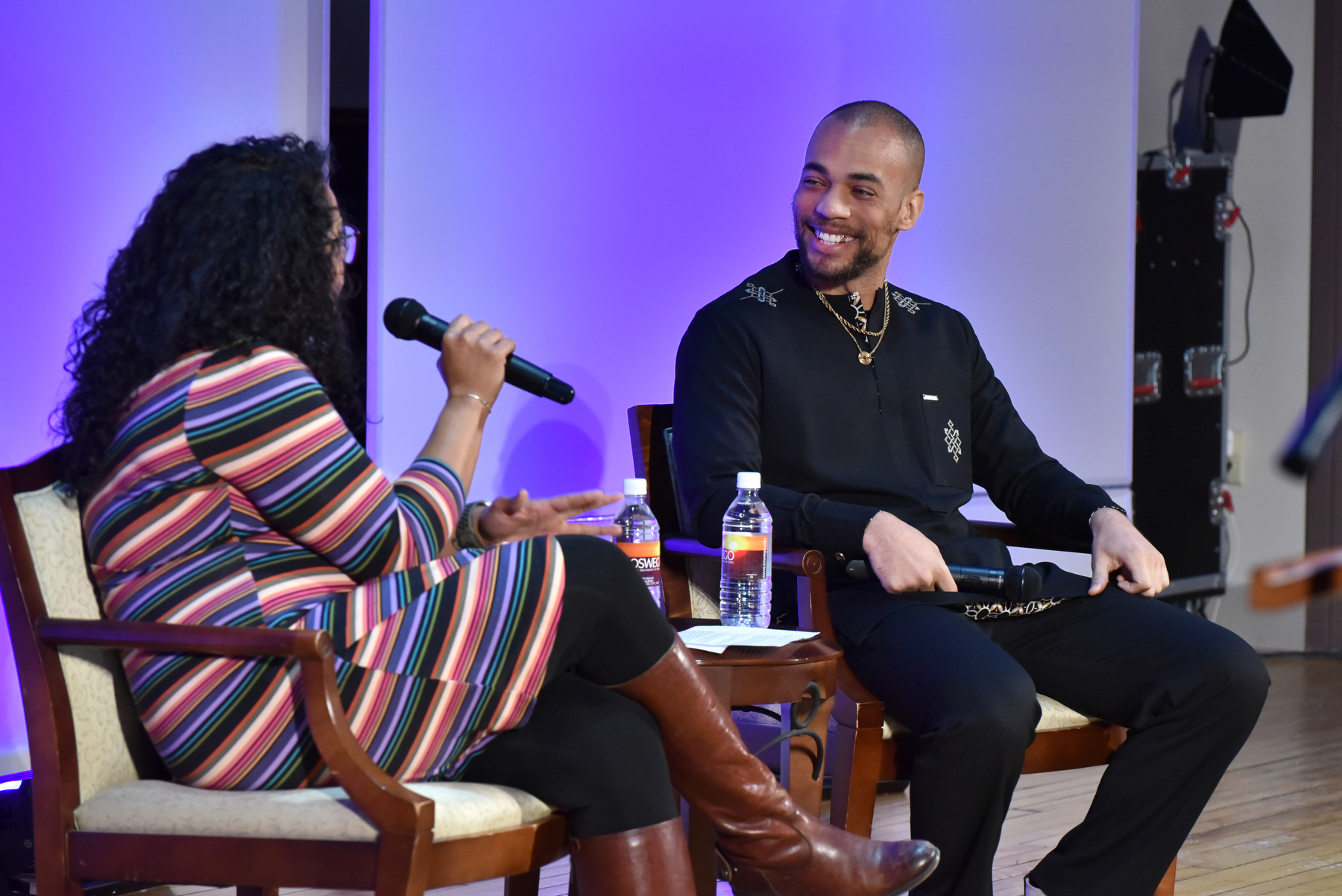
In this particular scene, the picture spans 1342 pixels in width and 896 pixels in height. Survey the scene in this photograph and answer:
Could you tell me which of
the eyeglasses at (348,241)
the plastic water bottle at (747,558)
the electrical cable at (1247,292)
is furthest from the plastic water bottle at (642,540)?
the electrical cable at (1247,292)

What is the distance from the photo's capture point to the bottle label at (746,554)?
207cm

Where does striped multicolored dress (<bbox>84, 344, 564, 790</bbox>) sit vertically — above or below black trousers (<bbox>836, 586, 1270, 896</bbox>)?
above

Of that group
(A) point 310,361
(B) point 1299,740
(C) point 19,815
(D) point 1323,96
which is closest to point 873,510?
(A) point 310,361

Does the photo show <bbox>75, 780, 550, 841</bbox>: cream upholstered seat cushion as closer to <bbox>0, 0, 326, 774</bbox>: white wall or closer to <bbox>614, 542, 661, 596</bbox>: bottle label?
<bbox>614, 542, 661, 596</bbox>: bottle label

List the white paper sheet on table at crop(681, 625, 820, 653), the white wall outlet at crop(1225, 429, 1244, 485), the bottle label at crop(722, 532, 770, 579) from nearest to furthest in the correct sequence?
the white paper sheet on table at crop(681, 625, 820, 653) < the bottle label at crop(722, 532, 770, 579) < the white wall outlet at crop(1225, 429, 1244, 485)

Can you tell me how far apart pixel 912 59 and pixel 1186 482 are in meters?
1.88

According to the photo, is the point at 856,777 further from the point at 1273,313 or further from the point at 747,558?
the point at 1273,313

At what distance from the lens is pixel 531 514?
1747 mm

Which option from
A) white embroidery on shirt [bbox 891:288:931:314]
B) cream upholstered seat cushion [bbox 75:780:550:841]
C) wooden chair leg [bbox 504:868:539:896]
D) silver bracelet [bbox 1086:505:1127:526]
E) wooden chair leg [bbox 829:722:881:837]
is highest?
white embroidery on shirt [bbox 891:288:931:314]

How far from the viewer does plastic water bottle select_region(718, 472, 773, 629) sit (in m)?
2.08

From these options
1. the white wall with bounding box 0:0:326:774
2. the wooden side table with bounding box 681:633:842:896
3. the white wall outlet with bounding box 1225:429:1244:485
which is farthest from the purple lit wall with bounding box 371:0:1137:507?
the white wall outlet with bounding box 1225:429:1244:485

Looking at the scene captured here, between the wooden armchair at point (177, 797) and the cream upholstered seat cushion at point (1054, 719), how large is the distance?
0.66m

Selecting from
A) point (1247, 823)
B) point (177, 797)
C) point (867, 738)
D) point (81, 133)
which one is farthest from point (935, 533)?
point (81, 133)

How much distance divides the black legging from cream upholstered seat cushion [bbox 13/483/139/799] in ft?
1.28
